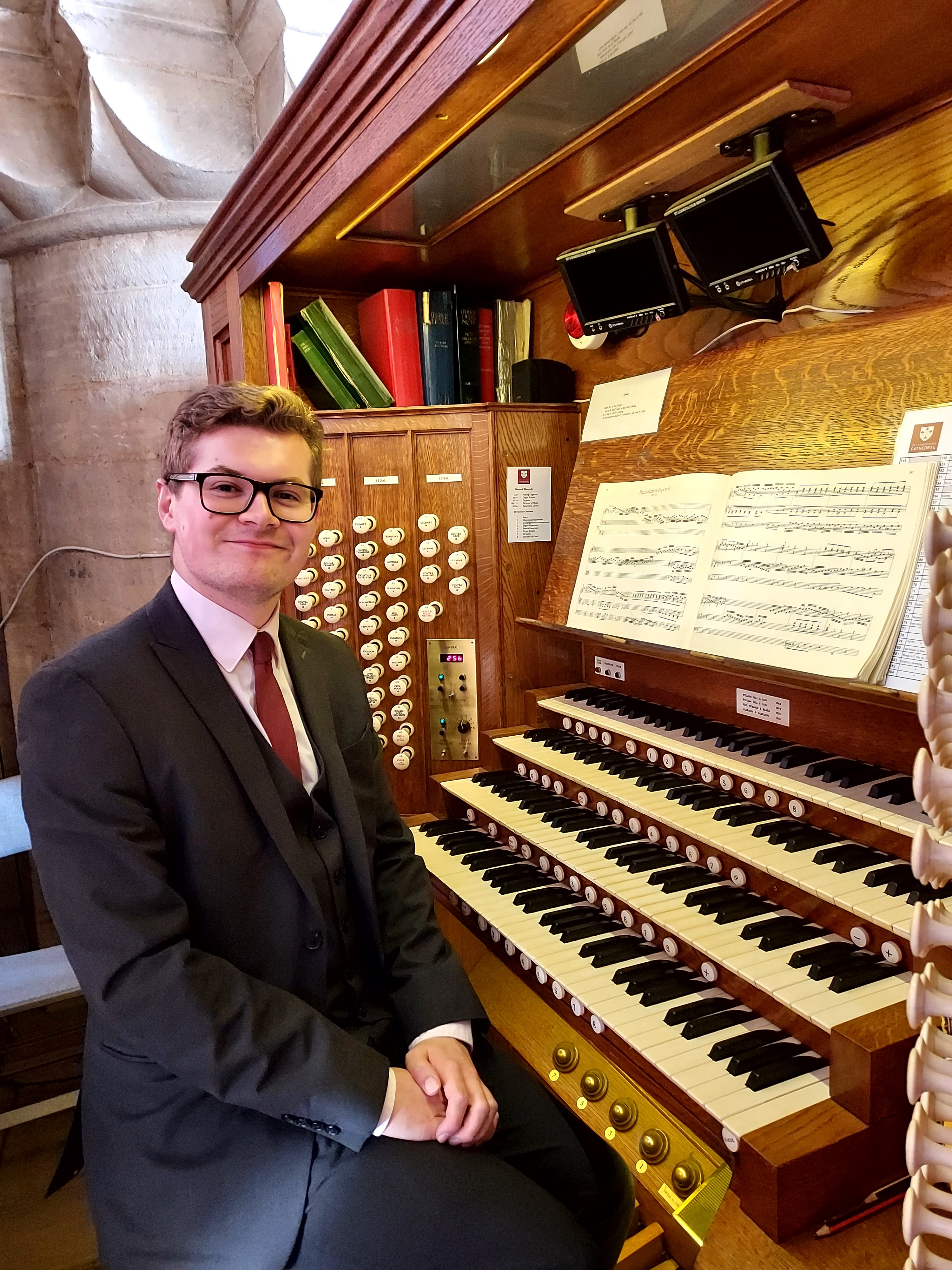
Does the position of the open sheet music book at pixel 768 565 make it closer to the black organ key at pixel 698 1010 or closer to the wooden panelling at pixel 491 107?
the black organ key at pixel 698 1010

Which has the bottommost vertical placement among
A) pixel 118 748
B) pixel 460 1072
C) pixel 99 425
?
pixel 460 1072

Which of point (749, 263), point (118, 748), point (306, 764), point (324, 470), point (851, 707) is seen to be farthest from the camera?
point (324, 470)

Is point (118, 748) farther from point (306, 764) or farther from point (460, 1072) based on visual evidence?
point (460, 1072)

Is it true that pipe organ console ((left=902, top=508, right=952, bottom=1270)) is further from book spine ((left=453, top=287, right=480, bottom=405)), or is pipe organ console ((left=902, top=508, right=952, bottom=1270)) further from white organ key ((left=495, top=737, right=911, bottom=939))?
book spine ((left=453, top=287, right=480, bottom=405))

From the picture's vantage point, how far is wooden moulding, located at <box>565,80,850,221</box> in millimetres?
1681

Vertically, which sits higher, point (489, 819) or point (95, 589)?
point (95, 589)

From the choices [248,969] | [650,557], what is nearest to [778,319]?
[650,557]

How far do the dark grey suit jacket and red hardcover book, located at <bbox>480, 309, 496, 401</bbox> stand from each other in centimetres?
179

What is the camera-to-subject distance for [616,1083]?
1.54 metres

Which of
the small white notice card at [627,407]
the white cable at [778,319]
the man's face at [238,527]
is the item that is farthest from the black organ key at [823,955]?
the small white notice card at [627,407]

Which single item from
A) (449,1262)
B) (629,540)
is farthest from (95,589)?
(449,1262)

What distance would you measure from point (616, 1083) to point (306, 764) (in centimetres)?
80

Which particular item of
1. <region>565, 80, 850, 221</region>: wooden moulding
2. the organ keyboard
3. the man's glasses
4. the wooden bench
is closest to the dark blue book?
<region>565, 80, 850, 221</region>: wooden moulding

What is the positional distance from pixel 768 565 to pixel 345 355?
5.54 feet
